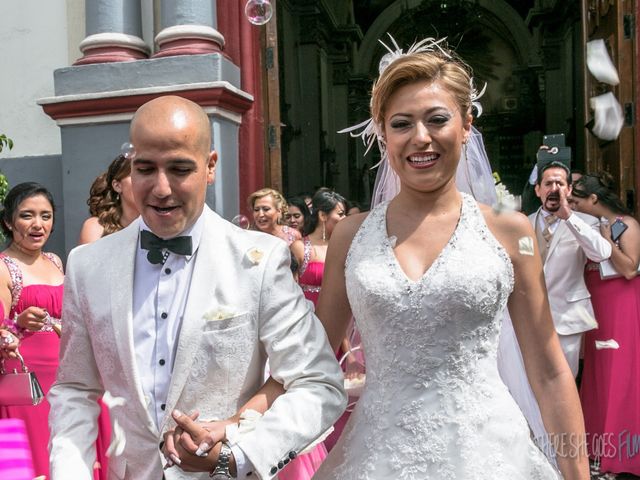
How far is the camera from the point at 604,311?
19.5 ft

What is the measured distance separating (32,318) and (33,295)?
14.8 inches

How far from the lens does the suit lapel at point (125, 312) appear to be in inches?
84.5

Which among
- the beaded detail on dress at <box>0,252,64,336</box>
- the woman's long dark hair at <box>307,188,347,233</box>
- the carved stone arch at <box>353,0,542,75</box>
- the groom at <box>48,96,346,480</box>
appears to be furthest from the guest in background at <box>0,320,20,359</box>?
the carved stone arch at <box>353,0,542,75</box>

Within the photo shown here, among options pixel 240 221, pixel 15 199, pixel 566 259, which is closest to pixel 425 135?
pixel 15 199

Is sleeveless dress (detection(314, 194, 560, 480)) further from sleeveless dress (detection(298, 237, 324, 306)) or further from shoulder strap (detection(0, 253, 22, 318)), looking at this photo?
sleeveless dress (detection(298, 237, 324, 306))

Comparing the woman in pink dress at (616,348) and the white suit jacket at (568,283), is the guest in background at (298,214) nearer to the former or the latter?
the white suit jacket at (568,283)

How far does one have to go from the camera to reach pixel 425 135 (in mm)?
2623

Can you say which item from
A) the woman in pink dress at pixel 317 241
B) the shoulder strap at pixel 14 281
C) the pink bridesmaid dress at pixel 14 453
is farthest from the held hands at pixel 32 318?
the woman in pink dress at pixel 317 241

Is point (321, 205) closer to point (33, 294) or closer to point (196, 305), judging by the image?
point (33, 294)

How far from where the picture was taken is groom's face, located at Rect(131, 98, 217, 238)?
84.2 inches

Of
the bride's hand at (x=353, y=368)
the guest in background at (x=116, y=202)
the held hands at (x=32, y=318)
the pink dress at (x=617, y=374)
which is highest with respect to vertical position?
the guest in background at (x=116, y=202)

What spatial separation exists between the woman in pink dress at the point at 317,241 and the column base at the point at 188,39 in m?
1.56

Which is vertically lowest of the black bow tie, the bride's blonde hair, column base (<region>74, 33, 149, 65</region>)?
the black bow tie

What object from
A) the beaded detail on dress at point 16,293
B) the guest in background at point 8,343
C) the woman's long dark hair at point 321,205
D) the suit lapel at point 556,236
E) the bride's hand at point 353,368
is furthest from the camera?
the woman's long dark hair at point 321,205
